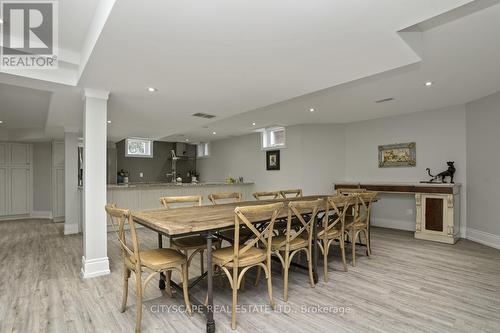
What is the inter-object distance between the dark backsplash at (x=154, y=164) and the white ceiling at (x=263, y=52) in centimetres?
447

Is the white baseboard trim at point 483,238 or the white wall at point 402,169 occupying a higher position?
the white wall at point 402,169

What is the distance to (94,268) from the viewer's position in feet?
10.5

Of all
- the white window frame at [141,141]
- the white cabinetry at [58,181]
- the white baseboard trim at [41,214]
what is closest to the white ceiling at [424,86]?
the white window frame at [141,141]

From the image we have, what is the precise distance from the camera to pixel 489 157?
437 centimetres

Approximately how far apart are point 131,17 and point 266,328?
2.41 metres

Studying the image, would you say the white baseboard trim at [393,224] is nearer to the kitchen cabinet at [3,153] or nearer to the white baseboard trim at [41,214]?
the white baseboard trim at [41,214]

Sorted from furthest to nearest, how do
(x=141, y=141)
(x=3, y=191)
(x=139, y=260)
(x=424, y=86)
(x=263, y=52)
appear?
(x=141, y=141), (x=3, y=191), (x=424, y=86), (x=263, y=52), (x=139, y=260)

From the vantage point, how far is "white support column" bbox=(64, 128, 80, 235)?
223 inches

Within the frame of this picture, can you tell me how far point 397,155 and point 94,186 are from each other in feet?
18.3

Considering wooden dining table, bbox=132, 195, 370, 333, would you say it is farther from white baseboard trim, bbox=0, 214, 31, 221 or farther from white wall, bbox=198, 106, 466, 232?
white baseboard trim, bbox=0, 214, 31, 221

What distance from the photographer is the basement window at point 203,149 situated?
936 centimetres

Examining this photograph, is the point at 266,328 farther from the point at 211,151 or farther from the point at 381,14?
the point at 211,151

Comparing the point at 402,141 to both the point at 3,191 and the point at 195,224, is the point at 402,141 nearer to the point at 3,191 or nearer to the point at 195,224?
the point at 195,224

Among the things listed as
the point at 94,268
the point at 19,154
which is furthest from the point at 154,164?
the point at 94,268
